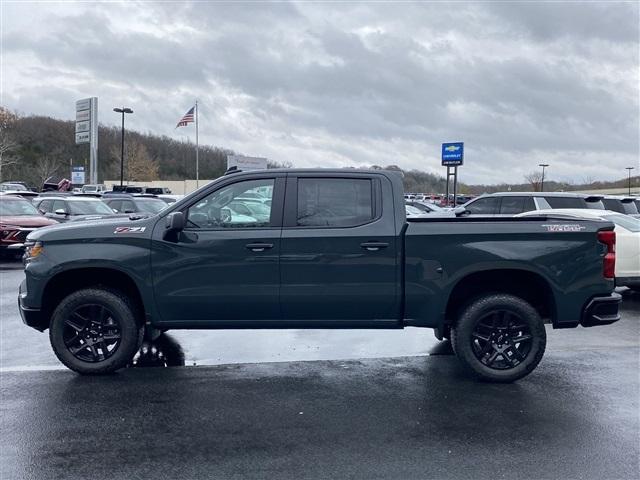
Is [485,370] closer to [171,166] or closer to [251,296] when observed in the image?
[251,296]

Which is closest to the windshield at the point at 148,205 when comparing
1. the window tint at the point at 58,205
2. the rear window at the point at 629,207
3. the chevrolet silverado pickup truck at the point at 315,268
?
the window tint at the point at 58,205

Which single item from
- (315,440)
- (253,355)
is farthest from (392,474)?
(253,355)

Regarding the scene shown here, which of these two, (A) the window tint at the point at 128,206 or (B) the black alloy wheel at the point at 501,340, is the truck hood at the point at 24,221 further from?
(B) the black alloy wheel at the point at 501,340

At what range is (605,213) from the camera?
10.9m

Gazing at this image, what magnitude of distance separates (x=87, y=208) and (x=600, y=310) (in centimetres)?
1515

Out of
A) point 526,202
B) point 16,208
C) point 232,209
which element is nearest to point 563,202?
point 526,202

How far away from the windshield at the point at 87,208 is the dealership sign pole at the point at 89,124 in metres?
38.1

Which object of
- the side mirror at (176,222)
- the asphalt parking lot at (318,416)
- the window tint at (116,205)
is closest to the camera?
the asphalt parking lot at (318,416)

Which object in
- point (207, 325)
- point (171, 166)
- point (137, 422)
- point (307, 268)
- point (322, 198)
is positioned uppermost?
point (171, 166)

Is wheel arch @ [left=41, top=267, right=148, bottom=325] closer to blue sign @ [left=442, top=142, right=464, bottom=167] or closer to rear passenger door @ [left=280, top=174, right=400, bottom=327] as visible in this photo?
rear passenger door @ [left=280, top=174, right=400, bottom=327]

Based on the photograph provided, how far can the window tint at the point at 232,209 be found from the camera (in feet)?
19.0

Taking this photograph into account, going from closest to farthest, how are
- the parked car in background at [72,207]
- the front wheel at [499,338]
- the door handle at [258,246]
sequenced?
the door handle at [258,246]
the front wheel at [499,338]
the parked car in background at [72,207]

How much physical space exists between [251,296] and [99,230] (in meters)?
1.57

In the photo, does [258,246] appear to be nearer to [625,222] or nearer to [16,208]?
[625,222]
